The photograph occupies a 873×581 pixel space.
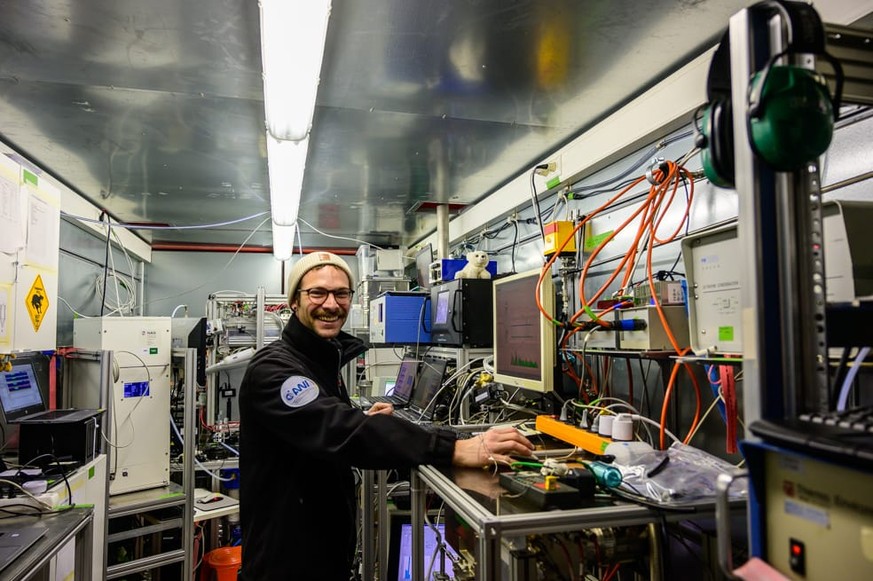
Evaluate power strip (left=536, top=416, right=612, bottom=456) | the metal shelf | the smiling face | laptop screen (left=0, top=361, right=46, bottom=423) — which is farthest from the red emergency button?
the metal shelf

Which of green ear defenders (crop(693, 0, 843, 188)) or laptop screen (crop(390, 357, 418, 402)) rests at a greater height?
green ear defenders (crop(693, 0, 843, 188))

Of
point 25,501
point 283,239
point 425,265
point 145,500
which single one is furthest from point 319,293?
point 283,239

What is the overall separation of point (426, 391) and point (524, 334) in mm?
958

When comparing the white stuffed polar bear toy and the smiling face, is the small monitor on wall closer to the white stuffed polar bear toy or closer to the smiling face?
the white stuffed polar bear toy

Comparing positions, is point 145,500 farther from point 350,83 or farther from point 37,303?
point 350,83

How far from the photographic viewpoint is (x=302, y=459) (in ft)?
5.09

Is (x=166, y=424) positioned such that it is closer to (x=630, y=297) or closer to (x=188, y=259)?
(x=630, y=297)

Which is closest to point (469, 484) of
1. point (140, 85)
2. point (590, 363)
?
point (590, 363)

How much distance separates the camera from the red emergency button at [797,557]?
699mm

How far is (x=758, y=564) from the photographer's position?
28.4 inches

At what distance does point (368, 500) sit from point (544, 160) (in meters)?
2.14

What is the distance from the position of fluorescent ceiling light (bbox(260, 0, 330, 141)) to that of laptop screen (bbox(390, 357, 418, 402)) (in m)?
1.63

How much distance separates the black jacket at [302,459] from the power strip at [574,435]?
1.46ft

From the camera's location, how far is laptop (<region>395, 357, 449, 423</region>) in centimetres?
269
